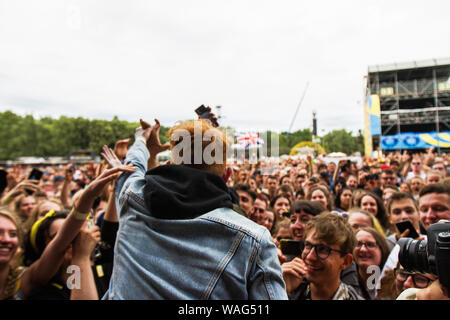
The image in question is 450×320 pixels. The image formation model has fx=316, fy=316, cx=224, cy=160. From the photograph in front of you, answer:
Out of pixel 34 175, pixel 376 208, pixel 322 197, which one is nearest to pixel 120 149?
pixel 322 197

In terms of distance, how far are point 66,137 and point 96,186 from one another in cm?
6048

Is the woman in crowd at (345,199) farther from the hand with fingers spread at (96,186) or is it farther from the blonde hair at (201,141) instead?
the hand with fingers spread at (96,186)

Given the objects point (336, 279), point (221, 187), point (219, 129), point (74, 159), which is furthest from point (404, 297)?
point (74, 159)

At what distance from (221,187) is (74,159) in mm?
38596

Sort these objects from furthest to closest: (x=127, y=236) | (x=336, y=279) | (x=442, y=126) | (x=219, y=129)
A: (x=442, y=126) → (x=336, y=279) → (x=219, y=129) → (x=127, y=236)

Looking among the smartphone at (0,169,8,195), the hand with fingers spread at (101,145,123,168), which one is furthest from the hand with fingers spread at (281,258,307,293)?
the smartphone at (0,169,8,195)

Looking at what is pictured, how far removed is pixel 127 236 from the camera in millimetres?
1257

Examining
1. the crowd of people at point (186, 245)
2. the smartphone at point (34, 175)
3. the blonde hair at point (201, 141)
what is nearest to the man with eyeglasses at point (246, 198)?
the crowd of people at point (186, 245)

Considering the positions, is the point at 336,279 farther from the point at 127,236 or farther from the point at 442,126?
the point at 442,126

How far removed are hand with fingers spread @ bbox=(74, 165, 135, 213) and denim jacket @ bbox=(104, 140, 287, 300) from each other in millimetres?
409

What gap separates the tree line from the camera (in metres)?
49.9

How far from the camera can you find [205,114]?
64.8 inches

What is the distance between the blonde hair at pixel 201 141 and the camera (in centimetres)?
138

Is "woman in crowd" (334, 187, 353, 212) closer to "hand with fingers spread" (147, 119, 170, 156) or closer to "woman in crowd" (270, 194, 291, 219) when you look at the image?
"woman in crowd" (270, 194, 291, 219)
